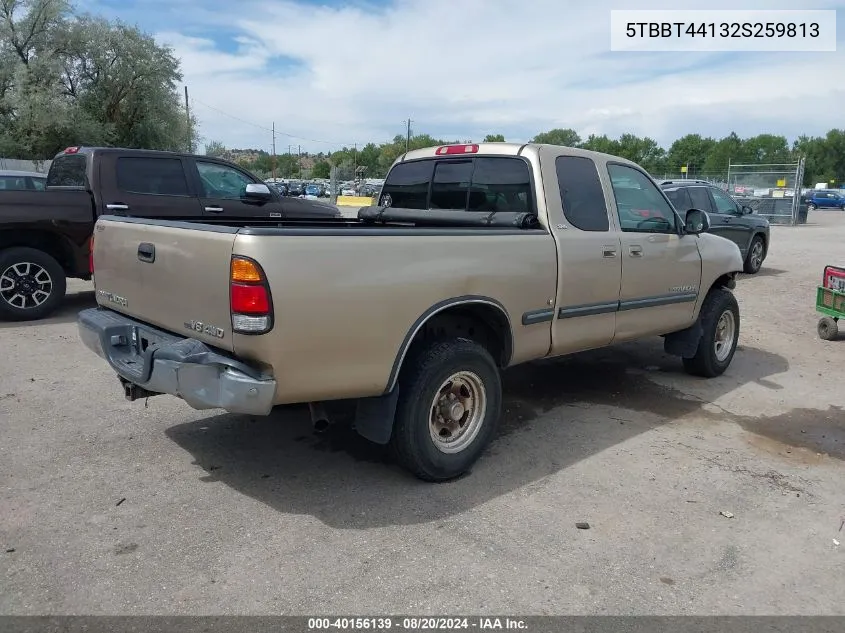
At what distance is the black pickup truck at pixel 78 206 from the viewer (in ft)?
26.0

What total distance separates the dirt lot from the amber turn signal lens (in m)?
1.28

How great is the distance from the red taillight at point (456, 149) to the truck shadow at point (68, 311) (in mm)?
5331

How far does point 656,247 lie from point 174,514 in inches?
155

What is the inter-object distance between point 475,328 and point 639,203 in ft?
6.44

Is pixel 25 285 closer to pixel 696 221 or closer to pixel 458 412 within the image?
pixel 458 412

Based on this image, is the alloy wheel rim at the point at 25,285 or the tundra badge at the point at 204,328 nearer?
the tundra badge at the point at 204,328

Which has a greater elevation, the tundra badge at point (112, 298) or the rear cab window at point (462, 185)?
the rear cab window at point (462, 185)

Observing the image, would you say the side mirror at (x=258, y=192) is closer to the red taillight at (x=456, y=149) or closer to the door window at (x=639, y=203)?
the red taillight at (x=456, y=149)

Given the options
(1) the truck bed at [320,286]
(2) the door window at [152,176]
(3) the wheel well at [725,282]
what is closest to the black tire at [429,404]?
(1) the truck bed at [320,286]

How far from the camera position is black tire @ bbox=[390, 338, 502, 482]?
387cm

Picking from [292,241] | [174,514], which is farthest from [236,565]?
[292,241]

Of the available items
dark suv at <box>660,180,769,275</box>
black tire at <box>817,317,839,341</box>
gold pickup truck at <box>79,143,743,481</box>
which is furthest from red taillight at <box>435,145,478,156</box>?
dark suv at <box>660,180,769,275</box>

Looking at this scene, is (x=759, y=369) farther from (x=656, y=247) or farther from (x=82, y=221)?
(x=82, y=221)

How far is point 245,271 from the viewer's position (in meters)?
3.23
